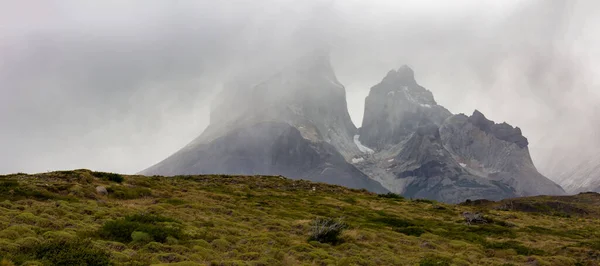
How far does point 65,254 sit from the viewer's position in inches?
751

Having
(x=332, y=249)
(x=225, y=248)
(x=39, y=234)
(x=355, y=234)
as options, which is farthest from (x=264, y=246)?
(x=39, y=234)

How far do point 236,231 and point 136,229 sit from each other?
724 centimetres

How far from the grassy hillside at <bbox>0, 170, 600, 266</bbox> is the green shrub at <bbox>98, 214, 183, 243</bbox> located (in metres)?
0.06

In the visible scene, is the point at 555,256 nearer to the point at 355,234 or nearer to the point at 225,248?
the point at 355,234

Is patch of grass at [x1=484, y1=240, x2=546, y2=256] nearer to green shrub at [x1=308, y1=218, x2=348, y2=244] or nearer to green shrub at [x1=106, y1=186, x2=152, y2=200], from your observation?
green shrub at [x1=308, y1=218, x2=348, y2=244]

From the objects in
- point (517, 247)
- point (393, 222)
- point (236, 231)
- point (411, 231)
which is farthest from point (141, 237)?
point (517, 247)

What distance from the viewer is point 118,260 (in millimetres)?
20266

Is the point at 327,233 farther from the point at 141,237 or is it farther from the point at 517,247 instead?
the point at 517,247

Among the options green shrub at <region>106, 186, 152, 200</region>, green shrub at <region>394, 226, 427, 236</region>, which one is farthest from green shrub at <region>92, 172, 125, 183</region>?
green shrub at <region>394, 226, 427, 236</region>

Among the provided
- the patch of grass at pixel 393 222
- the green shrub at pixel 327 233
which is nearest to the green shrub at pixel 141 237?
the green shrub at pixel 327 233

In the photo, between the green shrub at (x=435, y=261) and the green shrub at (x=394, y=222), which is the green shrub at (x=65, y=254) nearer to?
the green shrub at (x=435, y=261)

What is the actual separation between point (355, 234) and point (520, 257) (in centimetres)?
1156

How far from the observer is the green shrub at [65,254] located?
60.9ft

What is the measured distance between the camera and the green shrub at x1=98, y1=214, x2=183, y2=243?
25.3 meters
